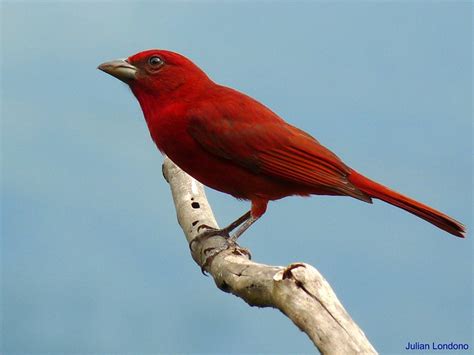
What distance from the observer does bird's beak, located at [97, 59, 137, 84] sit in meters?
5.78

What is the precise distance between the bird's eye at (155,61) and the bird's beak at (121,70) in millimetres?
117

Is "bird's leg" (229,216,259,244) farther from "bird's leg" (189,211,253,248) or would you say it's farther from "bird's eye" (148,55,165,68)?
"bird's eye" (148,55,165,68)

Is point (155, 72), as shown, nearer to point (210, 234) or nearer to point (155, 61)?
point (155, 61)

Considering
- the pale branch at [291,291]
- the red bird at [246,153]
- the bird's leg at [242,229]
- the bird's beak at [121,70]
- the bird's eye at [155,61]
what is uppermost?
the bird's eye at [155,61]

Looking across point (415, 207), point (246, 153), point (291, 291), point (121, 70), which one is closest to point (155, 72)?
point (121, 70)

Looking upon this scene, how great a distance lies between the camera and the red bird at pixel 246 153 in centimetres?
546

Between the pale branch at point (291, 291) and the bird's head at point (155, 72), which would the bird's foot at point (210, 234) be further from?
the bird's head at point (155, 72)

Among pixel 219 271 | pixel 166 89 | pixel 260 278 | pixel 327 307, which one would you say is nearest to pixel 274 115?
pixel 166 89

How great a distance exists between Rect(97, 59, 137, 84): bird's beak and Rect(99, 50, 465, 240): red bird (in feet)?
0.39

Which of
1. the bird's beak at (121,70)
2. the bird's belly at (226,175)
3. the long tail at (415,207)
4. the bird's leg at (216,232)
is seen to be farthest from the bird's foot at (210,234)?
the bird's beak at (121,70)

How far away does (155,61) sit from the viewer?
19.0ft

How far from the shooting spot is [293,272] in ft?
12.6

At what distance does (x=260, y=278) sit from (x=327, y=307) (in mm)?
620

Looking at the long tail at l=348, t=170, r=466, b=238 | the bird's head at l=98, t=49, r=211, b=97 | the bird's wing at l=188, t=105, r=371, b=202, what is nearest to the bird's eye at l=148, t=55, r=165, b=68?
the bird's head at l=98, t=49, r=211, b=97
